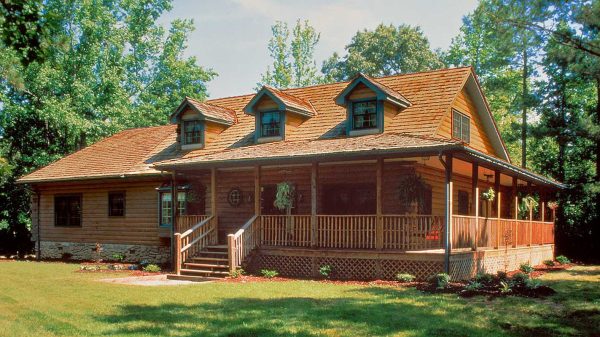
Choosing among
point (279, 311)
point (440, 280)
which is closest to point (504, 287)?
point (440, 280)

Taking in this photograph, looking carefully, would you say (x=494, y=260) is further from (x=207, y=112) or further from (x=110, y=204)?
(x=110, y=204)

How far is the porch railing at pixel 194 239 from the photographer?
18953 mm

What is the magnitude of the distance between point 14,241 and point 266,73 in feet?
81.9

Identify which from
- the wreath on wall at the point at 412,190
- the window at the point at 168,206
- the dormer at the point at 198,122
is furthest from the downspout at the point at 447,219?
the dormer at the point at 198,122

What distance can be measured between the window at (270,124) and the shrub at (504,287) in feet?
35.4

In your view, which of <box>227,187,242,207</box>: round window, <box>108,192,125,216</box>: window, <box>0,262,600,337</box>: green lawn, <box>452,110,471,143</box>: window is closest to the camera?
<box>0,262,600,337</box>: green lawn

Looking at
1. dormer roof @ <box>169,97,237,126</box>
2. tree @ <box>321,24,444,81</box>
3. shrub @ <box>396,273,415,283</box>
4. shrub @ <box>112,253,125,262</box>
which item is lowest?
shrub @ <box>112,253,125,262</box>

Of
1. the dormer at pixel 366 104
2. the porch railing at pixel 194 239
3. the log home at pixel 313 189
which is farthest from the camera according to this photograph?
the dormer at pixel 366 104

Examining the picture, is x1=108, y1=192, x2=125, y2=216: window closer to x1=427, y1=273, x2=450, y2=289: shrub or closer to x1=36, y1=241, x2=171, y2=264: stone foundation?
x1=36, y1=241, x2=171, y2=264: stone foundation

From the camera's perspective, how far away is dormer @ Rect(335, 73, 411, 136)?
2019 cm

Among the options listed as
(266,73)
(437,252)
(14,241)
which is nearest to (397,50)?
(266,73)

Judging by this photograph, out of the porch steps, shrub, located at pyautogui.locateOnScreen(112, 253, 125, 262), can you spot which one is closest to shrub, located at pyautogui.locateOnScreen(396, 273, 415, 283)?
the porch steps

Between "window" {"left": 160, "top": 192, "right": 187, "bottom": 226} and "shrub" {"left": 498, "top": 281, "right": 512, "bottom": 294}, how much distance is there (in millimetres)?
13270

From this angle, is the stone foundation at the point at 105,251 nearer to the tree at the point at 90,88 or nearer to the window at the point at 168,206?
the window at the point at 168,206
